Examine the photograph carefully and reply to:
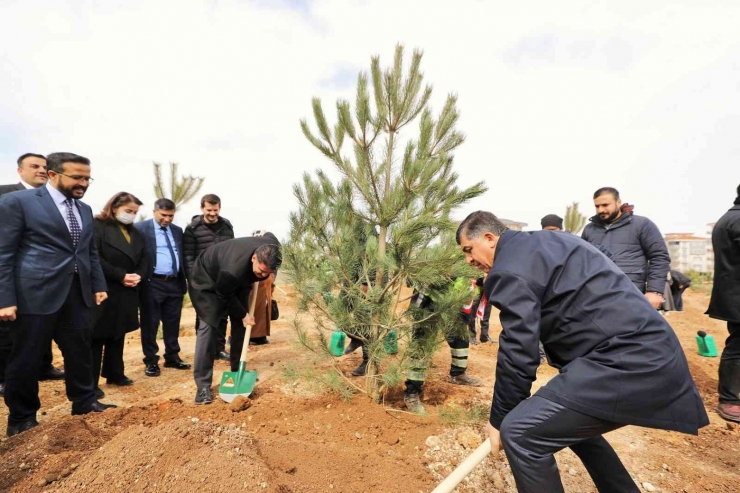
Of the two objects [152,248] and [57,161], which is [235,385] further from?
[57,161]

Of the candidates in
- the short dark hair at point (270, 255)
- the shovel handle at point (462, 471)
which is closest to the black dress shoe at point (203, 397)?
the short dark hair at point (270, 255)

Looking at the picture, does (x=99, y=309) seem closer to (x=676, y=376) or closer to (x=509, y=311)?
(x=509, y=311)

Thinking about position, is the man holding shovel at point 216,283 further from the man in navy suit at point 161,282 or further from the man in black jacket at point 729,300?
the man in black jacket at point 729,300

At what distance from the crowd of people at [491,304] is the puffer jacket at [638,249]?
10 mm

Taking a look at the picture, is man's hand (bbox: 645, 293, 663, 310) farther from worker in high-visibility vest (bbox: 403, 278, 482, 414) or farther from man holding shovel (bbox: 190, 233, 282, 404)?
man holding shovel (bbox: 190, 233, 282, 404)

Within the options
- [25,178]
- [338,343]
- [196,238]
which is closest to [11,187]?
[25,178]

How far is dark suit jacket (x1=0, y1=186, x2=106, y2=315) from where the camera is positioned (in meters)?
2.30

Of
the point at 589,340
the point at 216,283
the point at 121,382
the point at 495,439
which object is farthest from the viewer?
the point at 121,382

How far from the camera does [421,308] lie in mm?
2910

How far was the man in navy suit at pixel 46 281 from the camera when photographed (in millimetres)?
2346

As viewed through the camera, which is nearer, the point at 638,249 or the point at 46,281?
the point at 46,281

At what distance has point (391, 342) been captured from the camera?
2865 millimetres

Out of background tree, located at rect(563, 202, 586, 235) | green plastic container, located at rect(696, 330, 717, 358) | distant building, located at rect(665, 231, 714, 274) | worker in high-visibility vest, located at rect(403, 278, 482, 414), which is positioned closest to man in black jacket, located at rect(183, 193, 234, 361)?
worker in high-visibility vest, located at rect(403, 278, 482, 414)

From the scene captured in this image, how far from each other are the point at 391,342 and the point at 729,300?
2589 mm
